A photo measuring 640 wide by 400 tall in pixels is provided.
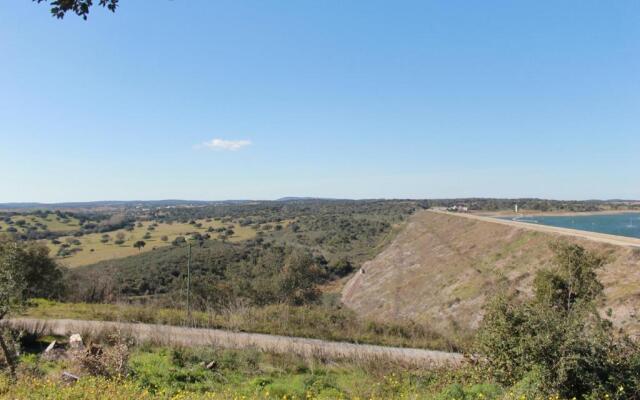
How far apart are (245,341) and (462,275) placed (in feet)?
85.3

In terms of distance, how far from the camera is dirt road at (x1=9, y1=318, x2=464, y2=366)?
1453 cm

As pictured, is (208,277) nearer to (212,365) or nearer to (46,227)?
(212,365)

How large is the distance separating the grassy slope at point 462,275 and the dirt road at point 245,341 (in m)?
4.14

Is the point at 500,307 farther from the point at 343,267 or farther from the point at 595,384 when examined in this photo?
the point at 343,267

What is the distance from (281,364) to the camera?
1349 cm

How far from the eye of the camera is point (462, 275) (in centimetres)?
3722

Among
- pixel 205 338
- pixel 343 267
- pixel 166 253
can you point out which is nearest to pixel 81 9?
pixel 205 338

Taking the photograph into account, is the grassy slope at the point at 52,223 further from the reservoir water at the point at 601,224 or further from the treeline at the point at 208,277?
the reservoir water at the point at 601,224

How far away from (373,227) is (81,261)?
61646mm

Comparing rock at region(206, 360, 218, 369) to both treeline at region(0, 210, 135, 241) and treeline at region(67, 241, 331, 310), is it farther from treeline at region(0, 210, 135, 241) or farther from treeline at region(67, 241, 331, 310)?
treeline at region(0, 210, 135, 241)

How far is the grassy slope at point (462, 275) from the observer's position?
23.7 m

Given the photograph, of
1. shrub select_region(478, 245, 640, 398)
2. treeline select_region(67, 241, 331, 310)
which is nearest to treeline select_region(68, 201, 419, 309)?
treeline select_region(67, 241, 331, 310)

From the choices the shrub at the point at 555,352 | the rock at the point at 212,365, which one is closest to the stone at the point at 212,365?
the rock at the point at 212,365

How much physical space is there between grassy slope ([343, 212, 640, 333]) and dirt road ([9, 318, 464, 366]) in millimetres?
4142
